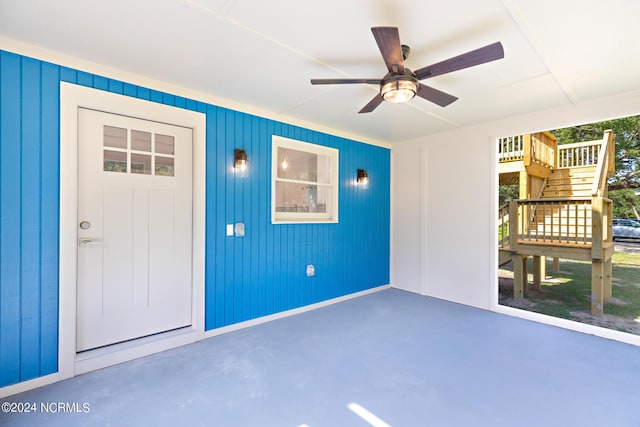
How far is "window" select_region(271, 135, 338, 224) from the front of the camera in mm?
3590

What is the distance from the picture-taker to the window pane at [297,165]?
364 centimetres

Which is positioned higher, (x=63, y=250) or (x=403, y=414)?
(x=63, y=250)

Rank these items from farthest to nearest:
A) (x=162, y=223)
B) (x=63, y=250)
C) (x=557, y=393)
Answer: (x=162, y=223) < (x=63, y=250) < (x=557, y=393)

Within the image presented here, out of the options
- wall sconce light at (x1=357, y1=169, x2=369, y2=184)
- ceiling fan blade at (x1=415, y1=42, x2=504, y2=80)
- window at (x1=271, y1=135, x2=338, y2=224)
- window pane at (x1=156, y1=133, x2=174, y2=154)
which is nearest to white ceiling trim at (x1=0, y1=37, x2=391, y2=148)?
window at (x1=271, y1=135, x2=338, y2=224)

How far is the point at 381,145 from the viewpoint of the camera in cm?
A: 481

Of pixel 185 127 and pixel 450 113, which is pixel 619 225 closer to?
pixel 450 113

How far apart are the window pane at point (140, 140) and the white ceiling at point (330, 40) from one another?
53cm

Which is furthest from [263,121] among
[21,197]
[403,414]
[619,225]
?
[619,225]

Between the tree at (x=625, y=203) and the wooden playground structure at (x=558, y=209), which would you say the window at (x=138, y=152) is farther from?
the tree at (x=625, y=203)

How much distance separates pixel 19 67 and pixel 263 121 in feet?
6.67

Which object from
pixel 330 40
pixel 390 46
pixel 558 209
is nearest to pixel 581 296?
pixel 558 209

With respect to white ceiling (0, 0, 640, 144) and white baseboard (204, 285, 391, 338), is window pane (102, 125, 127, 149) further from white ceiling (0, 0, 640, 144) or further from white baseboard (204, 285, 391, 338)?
white baseboard (204, 285, 391, 338)

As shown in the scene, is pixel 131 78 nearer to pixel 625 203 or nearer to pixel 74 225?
pixel 74 225

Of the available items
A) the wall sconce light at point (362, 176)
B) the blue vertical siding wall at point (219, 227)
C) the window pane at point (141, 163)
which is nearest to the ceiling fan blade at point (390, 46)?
the blue vertical siding wall at point (219, 227)
